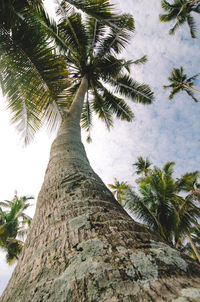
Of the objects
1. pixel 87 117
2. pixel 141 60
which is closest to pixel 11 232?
pixel 87 117

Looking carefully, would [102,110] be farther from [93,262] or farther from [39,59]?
[93,262]

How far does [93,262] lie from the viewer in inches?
22.7

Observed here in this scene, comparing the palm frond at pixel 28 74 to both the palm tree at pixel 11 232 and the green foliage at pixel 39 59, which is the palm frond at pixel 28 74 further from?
the palm tree at pixel 11 232

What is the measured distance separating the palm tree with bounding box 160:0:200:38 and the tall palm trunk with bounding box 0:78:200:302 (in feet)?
61.1

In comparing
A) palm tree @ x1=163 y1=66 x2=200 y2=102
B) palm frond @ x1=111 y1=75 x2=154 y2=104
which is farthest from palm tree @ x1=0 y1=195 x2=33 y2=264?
palm tree @ x1=163 y1=66 x2=200 y2=102

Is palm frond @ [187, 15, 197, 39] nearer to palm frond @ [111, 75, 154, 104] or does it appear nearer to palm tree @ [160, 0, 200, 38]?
palm tree @ [160, 0, 200, 38]

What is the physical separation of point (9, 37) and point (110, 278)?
12.6ft

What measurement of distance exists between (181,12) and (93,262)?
19.6 meters

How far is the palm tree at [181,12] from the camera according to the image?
13688mm

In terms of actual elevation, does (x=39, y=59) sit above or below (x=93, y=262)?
above

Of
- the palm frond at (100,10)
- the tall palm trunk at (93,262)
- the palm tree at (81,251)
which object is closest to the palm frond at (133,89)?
the palm frond at (100,10)

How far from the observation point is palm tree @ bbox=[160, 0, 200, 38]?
A: 13688mm

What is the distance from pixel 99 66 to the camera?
19.5 ft

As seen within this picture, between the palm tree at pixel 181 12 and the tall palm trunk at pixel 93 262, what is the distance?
18.6 meters
